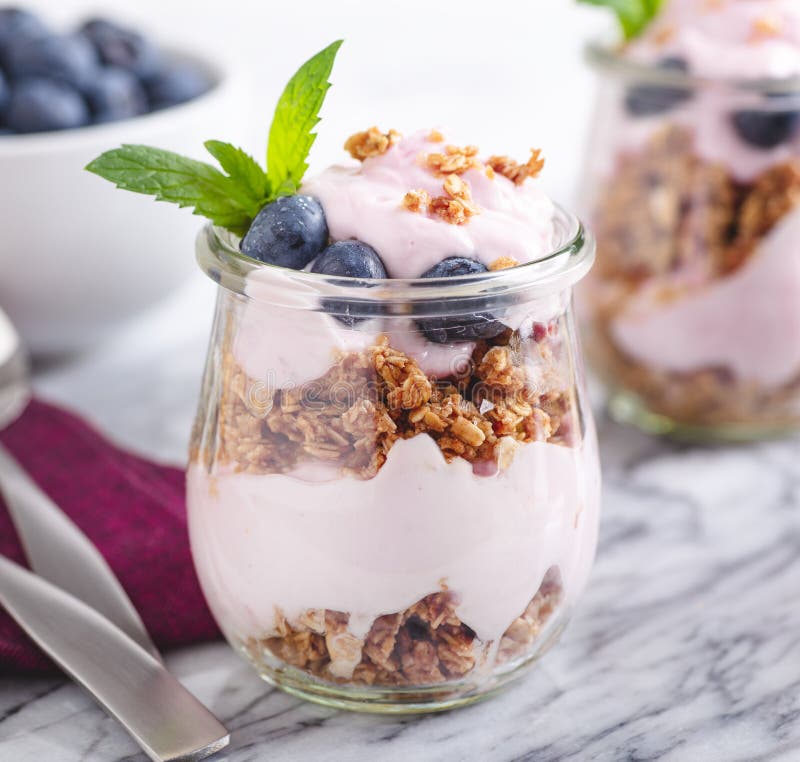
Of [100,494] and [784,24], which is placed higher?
[784,24]

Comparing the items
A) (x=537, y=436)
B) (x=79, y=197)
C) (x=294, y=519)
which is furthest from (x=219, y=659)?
(x=79, y=197)

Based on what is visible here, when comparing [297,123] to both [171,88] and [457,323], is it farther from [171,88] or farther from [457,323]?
[171,88]

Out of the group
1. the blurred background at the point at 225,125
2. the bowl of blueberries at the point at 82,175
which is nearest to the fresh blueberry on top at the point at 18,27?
the bowl of blueberries at the point at 82,175

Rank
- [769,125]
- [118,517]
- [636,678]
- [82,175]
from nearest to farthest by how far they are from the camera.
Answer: [636,678], [118,517], [769,125], [82,175]

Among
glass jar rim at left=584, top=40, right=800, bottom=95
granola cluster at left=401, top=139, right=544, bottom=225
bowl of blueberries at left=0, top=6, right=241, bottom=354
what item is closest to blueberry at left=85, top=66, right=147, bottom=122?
bowl of blueberries at left=0, top=6, right=241, bottom=354

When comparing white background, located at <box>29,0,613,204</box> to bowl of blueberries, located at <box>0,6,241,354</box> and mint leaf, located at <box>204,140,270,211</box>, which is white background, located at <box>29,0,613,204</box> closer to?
bowl of blueberries, located at <box>0,6,241,354</box>

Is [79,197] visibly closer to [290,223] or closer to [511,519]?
[290,223]

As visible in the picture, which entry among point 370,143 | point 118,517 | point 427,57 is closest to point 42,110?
point 118,517
